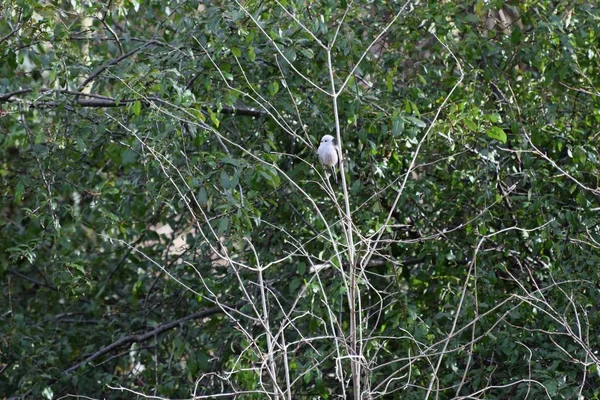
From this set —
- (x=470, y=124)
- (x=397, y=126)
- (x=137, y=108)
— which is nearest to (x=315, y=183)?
(x=397, y=126)

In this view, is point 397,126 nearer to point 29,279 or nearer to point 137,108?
point 137,108

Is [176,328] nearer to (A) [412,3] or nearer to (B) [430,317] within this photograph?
(B) [430,317]

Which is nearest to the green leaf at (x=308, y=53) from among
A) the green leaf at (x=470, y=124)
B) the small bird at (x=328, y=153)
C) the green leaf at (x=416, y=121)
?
the small bird at (x=328, y=153)

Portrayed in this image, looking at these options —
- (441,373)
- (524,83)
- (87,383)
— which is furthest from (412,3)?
(87,383)

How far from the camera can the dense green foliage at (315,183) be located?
3963mm

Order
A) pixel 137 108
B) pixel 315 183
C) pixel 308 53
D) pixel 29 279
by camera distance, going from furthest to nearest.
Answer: pixel 29 279 → pixel 315 183 → pixel 308 53 → pixel 137 108

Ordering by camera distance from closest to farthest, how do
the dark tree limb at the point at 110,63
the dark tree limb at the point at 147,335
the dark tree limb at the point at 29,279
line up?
the dark tree limb at the point at 110,63 → the dark tree limb at the point at 147,335 → the dark tree limb at the point at 29,279

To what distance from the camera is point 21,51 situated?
4734 millimetres

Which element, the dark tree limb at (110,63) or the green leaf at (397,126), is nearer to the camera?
the green leaf at (397,126)

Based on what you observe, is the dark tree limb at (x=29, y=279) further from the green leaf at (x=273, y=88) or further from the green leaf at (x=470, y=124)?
the green leaf at (x=470, y=124)

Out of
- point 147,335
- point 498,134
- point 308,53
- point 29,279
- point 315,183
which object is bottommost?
point 29,279

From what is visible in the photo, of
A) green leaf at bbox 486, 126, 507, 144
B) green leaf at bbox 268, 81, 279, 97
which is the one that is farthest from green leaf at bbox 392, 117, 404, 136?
green leaf at bbox 268, 81, 279, 97

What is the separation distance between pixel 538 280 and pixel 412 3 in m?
1.47

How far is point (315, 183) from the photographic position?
169 inches
